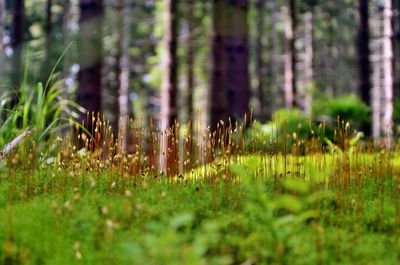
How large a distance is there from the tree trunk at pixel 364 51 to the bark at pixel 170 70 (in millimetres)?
6448

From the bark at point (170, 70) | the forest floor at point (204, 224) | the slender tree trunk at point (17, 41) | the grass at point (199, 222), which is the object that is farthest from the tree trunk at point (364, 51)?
the forest floor at point (204, 224)

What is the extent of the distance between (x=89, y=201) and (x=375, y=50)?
31.9 meters

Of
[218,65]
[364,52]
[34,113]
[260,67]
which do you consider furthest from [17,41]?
[260,67]

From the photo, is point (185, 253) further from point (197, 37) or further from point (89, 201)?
→ point (197, 37)

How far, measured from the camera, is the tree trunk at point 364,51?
489 inches

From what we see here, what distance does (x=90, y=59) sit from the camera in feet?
24.7

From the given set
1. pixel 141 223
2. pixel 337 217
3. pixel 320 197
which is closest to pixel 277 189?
pixel 320 197

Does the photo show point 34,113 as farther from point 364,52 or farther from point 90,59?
point 364,52

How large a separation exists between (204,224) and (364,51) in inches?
430

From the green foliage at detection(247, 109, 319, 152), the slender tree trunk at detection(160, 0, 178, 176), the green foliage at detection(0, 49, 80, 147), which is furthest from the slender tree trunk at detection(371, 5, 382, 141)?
the green foliage at detection(0, 49, 80, 147)

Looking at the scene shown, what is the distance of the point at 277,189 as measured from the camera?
339cm

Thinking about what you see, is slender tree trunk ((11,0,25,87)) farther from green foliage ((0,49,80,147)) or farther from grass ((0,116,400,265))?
grass ((0,116,400,265))

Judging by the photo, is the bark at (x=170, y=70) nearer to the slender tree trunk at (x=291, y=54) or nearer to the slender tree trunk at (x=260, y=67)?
the slender tree trunk at (x=291, y=54)

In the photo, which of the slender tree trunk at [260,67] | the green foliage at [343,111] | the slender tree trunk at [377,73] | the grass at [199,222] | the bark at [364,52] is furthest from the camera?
the slender tree trunk at [377,73]
